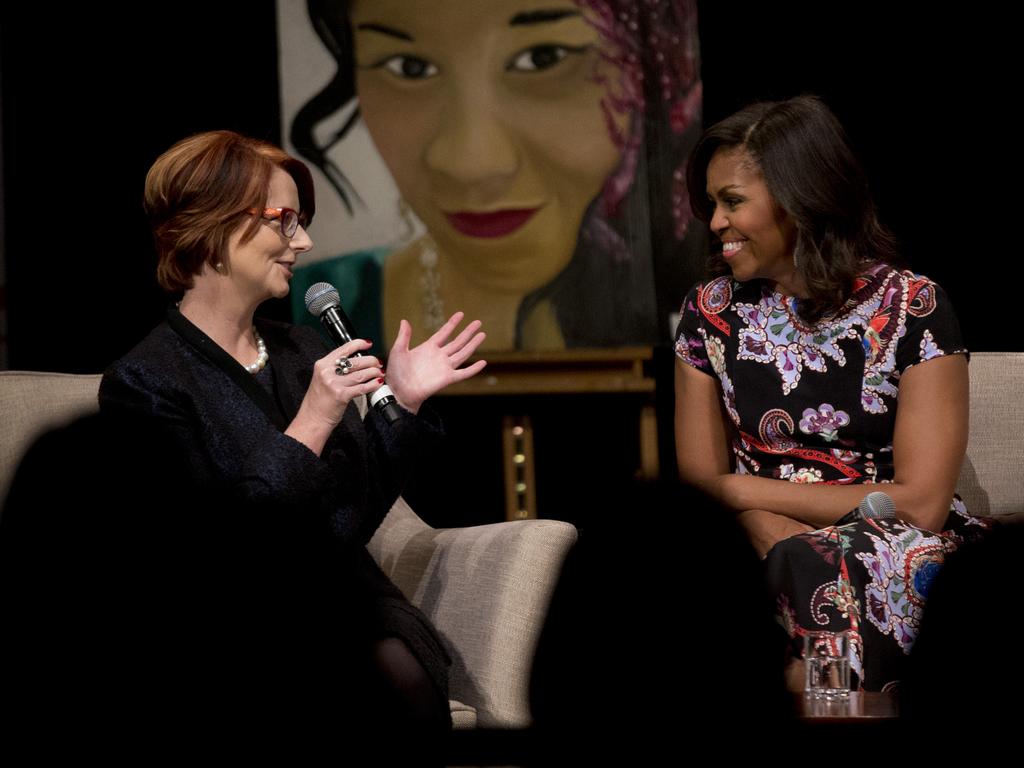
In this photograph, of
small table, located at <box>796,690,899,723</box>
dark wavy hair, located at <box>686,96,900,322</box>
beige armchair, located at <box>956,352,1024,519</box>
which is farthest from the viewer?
beige armchair, located at <box>956,352,1024,519</box>

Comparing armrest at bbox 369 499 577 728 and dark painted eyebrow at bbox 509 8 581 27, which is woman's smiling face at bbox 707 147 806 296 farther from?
dark painted eyebrow at bbox 509 8 581 27

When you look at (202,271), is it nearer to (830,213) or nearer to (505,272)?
(830,213)

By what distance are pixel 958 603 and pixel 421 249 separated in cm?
263

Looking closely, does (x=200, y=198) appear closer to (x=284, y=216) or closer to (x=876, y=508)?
(x=284, y=216)

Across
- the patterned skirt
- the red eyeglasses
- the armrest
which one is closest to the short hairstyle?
the red eyeglasses

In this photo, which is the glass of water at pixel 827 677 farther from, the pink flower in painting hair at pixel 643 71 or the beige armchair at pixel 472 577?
the pink flower in painting hair at pixel 643 71

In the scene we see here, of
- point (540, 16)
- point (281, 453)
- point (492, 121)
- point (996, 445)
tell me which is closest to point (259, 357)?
point (281, 453)

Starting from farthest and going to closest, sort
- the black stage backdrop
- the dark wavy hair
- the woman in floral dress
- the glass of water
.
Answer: the black stage backdrop → the dark wavy hair → the woman in floral dress → the glass of water

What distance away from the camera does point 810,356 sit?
2488 mm

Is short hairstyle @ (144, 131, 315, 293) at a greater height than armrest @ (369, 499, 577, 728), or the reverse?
short hairstyle @ (144, 131, 315, 293)

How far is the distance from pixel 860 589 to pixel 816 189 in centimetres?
79

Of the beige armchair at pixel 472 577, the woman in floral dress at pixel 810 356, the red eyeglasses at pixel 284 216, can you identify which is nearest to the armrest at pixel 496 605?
the beige armchair at pixel 472 577

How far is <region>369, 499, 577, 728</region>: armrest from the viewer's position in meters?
2.18

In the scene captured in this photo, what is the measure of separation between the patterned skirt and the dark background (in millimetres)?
1995
